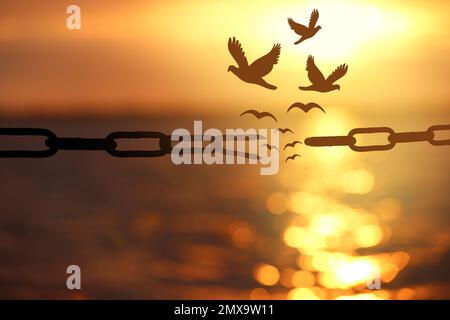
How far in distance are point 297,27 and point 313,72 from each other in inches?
11.1

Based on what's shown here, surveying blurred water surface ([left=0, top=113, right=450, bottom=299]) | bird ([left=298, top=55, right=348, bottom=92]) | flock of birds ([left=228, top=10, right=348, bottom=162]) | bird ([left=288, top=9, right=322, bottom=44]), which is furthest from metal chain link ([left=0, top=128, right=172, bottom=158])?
blurred water surface ([left=0, top=113, right=450, bottom=299])

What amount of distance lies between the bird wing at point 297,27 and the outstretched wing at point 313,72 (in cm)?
24

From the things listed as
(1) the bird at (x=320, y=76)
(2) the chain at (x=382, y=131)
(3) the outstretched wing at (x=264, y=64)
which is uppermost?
(3) the outstretched wing at (x=264, y=64)

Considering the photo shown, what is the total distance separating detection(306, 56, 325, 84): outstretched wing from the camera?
102 inches

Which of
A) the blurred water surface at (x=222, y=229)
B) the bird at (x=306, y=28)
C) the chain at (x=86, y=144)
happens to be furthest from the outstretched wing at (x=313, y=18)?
the blurred water surface at (x=222, y=229)

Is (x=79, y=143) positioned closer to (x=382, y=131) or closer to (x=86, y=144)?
(x=86, y=144)

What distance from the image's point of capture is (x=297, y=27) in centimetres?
287

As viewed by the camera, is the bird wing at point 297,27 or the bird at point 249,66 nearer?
the bird at point 249,66

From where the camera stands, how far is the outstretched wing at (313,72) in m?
2.60

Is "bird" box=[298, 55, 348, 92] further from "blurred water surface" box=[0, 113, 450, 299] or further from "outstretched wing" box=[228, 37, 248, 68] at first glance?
"blurred water surface" box=[0, 113, 450, 299]

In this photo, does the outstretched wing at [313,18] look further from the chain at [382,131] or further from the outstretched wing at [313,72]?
the chain at [382,131]

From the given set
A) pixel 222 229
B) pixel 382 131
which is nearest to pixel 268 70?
pixel 382 131

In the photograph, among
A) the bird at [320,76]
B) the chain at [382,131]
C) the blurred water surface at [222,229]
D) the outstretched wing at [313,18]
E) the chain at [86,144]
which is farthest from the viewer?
the blurred water surface at [222,229]

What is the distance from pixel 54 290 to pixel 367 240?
1588mm
